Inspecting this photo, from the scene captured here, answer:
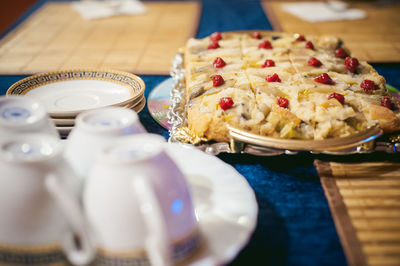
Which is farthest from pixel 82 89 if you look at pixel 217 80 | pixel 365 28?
pixel 365 28

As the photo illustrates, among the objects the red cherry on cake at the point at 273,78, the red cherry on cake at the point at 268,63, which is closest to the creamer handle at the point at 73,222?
the red cherry on cake at the point at 273,78

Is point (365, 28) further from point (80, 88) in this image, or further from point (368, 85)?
point (80, 88)

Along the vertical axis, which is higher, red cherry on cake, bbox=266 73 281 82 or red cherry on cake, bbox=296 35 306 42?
red cherry on cake, bbox=266 73 281 82

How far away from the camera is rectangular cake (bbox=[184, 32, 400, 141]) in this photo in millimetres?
967

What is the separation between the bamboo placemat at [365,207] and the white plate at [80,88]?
536mm

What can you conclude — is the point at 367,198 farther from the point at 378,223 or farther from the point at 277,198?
the point at 277,198

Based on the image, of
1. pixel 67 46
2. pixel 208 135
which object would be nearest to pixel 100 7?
pixel 67 46

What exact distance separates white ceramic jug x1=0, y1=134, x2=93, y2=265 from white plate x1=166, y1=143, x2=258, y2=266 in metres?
0.18

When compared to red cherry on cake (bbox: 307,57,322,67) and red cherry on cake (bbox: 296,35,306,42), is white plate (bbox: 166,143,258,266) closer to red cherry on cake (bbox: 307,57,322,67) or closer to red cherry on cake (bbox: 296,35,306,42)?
red cherry on cake (bbox: 307,57,322,67)

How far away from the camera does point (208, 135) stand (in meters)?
0.98

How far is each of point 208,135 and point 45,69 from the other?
90cm

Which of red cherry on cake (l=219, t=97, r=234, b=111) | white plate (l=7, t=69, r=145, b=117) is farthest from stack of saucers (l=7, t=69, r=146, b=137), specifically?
red cherry on cake (l=219, t=97, r=234, b=111)

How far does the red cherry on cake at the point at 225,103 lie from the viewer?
1002mm

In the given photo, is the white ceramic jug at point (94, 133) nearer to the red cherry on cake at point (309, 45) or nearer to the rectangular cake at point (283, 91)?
the rectangular cake at point (283, 91)
